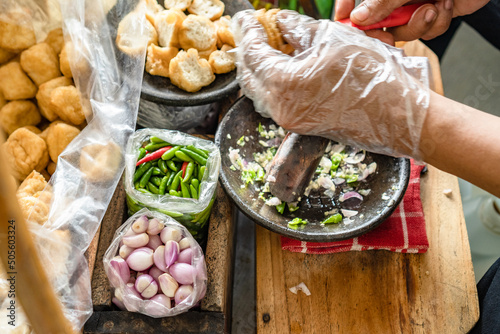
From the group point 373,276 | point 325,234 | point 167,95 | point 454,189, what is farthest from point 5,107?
point 454,189

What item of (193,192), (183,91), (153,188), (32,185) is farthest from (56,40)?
(193,192)

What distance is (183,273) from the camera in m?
1.38

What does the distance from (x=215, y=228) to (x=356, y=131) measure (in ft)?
2.23

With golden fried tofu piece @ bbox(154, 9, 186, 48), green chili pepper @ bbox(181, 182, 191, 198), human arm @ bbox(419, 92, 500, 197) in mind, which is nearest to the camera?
human arm @ bbox(419, 92, 500, 197)

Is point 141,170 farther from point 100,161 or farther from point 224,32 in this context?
point 224,32

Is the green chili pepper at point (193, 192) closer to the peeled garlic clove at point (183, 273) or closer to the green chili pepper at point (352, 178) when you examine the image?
the peeled garlic clove at point (183, 273)

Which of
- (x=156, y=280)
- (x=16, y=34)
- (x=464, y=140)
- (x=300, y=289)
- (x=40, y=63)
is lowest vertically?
(x=300, y=289)

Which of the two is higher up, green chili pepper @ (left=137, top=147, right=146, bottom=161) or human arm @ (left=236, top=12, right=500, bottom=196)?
human arm @ (left=236, top=12, right=500, bottom=196)

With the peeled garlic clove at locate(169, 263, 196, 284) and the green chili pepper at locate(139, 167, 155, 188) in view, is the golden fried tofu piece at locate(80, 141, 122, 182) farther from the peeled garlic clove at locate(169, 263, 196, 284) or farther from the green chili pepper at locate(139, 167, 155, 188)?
the peeled garlic clove at locate(169, 263, 196, 284)

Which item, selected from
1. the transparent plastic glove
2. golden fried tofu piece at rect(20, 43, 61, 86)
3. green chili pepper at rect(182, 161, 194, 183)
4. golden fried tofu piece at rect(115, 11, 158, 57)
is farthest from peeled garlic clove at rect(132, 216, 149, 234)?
golden fried tofu piece at rect(20, 43, 61, 86)

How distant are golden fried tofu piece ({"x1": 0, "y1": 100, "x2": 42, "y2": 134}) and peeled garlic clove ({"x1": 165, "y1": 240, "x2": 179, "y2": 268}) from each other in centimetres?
84

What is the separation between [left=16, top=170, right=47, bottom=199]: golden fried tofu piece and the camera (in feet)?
4.73

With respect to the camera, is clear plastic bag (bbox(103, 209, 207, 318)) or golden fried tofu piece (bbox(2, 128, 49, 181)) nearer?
clear plastic bag (bbox(103, 209, 207, 318))

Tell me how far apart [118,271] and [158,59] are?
940 millimetres
